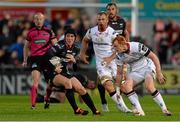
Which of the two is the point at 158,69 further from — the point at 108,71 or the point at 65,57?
the point at 108,71

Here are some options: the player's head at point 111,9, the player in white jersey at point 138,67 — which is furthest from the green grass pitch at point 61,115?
the player's head at point 111,9

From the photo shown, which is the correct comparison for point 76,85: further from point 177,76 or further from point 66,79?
point 177,76

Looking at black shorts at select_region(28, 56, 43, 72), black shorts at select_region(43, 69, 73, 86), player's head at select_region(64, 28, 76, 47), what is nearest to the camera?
player's head at select_region(64, 28, 76, 47)

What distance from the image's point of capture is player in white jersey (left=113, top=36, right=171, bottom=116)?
60.6 ft

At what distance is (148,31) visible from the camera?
3762 cm

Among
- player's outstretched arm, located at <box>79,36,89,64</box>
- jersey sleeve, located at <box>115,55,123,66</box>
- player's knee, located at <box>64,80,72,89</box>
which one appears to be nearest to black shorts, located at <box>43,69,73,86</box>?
player's knee, located at <box>64,80,72,89</box>

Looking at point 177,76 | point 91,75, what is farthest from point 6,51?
point 177,76

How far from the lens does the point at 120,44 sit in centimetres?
1842

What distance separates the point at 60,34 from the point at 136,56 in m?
11.9

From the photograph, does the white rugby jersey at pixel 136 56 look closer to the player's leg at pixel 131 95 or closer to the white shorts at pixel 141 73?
the white shorts at pixel 141 73

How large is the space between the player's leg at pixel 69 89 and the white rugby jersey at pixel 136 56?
1.28 meters

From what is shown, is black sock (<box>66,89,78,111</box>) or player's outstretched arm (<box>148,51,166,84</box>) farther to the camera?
black sock (<box>66,89,78,111</box>)

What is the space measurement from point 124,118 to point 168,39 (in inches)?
672

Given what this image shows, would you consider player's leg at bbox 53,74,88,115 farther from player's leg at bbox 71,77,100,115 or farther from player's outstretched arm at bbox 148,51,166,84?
player's outstretched arm at bbox 148,51,166,84
